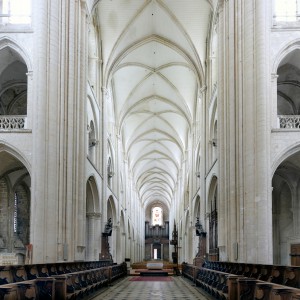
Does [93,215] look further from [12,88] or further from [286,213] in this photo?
[286,213]

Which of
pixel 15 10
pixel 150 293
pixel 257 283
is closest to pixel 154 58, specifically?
pixel 15 10

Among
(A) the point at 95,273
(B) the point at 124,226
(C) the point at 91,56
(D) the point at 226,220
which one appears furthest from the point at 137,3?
(B) the point at 124,226

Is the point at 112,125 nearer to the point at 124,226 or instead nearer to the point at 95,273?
the point at 124,226

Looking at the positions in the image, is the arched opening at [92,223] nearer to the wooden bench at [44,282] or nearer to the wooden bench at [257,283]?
the wooden bench at [44,282]

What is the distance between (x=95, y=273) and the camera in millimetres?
16969

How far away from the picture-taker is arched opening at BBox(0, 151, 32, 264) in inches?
1005

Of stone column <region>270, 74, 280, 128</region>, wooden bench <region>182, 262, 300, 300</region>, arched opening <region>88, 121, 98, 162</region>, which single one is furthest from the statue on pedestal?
stone column <region>270, 74, 280, 128</region>

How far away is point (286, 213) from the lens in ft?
81.9

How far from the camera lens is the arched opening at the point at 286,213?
75.9ft

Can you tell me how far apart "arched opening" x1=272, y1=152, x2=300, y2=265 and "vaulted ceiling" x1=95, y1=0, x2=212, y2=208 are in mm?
8312

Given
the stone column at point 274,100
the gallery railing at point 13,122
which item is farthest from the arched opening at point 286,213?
the gallery railing at point 13,122

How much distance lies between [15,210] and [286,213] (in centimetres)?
1331

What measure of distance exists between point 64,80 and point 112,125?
16412 mm

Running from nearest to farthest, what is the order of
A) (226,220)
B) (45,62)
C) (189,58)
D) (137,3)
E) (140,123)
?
(45,62), (226,220), (137,3), (189,58), (140,123)
